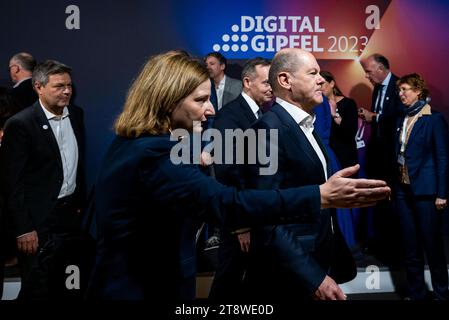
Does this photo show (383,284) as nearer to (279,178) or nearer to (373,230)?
(373,230)

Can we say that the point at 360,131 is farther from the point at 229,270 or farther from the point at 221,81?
the point at 229,270

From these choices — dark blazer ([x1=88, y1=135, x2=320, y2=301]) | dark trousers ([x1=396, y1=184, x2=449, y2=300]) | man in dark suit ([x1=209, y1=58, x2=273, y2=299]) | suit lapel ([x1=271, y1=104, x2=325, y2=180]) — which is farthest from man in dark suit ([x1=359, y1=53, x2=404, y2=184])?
dark blazer ([x1=88, y1=135, x2=320, y2=301])

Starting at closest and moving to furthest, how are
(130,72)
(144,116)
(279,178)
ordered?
(144,116) < (279,178) < (130,72)

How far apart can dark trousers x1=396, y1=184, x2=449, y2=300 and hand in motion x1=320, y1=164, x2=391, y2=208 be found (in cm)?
281

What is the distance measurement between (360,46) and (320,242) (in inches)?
128

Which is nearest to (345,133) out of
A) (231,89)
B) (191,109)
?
(231,89)

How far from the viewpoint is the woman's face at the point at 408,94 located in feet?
14.1

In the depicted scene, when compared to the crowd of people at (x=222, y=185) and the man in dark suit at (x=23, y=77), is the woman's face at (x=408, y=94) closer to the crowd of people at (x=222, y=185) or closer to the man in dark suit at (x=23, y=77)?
the crowd of people at (x=222, y=185)

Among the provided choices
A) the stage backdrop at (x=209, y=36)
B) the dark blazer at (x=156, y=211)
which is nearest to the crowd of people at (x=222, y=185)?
the dark blazer at (x=156, y=211)

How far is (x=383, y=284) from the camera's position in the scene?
4602 mm

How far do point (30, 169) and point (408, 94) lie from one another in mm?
2471
